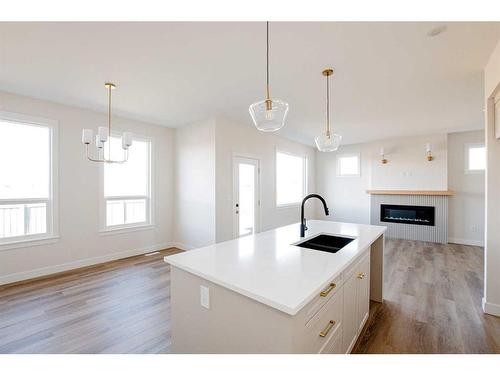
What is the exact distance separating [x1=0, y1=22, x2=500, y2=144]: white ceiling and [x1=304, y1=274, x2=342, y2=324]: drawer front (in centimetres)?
190

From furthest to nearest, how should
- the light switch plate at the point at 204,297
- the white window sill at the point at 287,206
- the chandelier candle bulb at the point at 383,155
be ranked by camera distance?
the chandelier candle bulb at the point at 383,155
the white window sill at the point at 287,206
the light switch plate at the point at 204,297

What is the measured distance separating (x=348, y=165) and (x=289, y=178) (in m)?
1.95

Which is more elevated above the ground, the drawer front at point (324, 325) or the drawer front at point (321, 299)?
the drawer front at point (321, 299)

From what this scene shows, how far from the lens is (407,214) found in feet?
19.2

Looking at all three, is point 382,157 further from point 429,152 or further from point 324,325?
point 324,325

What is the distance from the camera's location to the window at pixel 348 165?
6.80 meters

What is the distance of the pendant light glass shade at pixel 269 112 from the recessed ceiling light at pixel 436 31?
51.4 inches

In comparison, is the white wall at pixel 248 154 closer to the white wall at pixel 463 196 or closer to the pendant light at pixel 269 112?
the pendant light at pixel 269 112

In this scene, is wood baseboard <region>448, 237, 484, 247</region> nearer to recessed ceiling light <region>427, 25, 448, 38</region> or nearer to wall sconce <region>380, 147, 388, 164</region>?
wall sconce <region>380, 147, 388, 164</region>

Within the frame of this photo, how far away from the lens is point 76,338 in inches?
79.6

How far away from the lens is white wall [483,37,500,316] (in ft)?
7.73

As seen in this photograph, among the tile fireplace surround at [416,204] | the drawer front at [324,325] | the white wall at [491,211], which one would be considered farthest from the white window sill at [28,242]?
the tile fireplace surround at [416,204]

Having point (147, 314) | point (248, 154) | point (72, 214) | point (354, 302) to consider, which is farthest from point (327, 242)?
point (72, 214)
